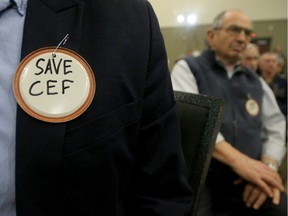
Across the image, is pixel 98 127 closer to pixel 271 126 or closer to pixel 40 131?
pixel 40 131

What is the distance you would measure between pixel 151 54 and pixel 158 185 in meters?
0.27

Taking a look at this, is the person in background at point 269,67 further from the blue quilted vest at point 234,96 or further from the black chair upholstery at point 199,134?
the black chair upholstery at point 199,134

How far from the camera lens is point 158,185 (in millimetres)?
599

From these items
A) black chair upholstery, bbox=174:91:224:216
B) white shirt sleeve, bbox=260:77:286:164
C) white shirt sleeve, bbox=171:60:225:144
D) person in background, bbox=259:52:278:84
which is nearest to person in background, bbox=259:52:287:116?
person in background, bbox=259:52:278:84

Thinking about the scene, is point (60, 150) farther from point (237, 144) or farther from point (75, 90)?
point (237, 144)

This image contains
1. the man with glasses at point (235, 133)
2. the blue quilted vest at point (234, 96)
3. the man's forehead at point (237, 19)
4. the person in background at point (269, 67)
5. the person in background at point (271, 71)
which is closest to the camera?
the man with glasses at point (235, 133)

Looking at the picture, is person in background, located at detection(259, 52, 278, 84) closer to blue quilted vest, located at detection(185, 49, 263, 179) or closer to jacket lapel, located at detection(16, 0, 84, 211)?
blue quilted vest, located at detection(185, 49, 263, 179)

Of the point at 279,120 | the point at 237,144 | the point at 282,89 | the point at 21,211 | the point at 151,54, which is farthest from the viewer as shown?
the point at 282,89

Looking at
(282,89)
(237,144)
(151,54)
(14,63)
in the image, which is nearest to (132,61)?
(151,54)

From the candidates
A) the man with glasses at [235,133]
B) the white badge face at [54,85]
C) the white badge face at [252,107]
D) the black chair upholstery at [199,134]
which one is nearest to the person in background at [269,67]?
the man with glasses at [235,133]

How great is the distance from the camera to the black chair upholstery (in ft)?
2.48

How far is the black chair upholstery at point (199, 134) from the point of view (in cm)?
76

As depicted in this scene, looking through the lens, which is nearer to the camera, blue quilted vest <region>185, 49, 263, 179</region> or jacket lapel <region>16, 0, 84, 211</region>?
jacket lapel <region>16, 0, 84, 211</region>

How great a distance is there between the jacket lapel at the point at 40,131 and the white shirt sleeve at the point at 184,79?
0.99 meters
